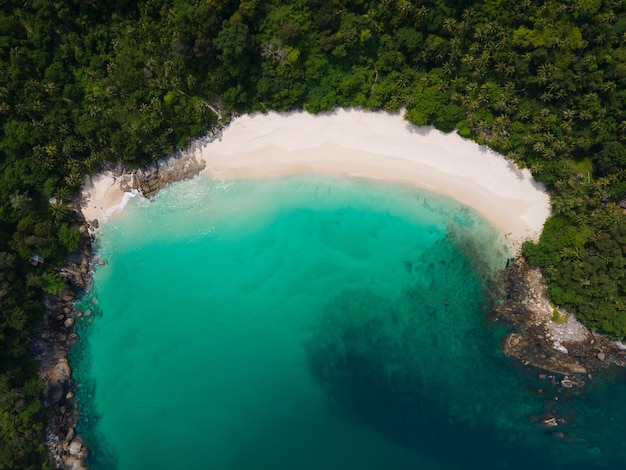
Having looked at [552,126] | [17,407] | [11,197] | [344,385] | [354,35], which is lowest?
[17,407]

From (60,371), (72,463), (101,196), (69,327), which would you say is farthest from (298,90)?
(72,463)

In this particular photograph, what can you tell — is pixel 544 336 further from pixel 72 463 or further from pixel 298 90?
pixel 72 463

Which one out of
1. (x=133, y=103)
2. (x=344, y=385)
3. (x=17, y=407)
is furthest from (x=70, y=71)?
(x=344, y=385)

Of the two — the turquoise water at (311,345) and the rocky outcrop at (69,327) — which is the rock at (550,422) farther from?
the rocky outcrop at (69,327)

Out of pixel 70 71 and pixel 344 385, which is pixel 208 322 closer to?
pixel 344 385

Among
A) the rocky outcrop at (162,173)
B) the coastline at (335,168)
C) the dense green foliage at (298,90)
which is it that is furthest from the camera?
the rocky outcrop at (162,173)

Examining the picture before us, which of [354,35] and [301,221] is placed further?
[301,221]

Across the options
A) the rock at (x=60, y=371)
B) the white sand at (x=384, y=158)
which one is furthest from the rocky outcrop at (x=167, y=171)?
the rock at (x=60, y=371)

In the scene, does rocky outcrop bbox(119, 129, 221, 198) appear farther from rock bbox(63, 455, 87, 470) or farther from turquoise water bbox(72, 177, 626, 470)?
rock bbox(63, 455, 87, 470)
